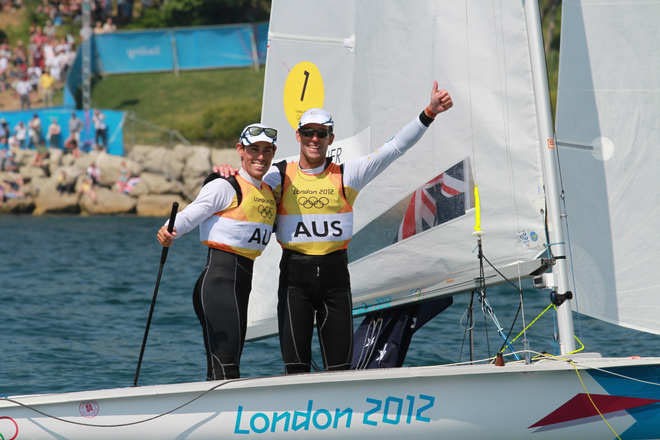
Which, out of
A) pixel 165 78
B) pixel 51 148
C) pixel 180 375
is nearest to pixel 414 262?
pixel 180 375

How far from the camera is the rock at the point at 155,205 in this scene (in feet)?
79.2

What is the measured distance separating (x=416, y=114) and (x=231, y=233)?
1348 mm

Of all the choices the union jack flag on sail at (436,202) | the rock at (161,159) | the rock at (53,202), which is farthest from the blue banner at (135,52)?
the union jack flag on sail at (436,202)

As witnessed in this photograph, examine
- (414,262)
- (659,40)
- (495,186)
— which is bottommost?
(414,262)

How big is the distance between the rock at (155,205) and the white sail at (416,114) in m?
17.4

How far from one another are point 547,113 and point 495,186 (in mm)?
478

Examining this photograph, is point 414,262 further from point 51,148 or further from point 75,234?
point 51,148

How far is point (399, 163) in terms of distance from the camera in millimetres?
6645

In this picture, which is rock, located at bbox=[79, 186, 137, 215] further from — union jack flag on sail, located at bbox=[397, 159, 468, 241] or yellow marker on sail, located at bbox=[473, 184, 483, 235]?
yellow marker on sail, located at bbox=[473, 184, 483, 235]

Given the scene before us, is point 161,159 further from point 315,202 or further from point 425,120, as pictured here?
point 425,120

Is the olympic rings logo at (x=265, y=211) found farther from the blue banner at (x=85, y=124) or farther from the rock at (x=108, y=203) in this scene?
the blue banner at (x=85, y=124)

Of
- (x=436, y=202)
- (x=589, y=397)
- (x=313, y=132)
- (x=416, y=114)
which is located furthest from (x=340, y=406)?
(x=416, y=114)

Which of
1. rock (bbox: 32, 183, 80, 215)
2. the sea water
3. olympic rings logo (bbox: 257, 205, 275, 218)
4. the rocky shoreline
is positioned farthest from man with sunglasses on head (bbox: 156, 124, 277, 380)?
rock (bbox: 32, 183, 80, 215)

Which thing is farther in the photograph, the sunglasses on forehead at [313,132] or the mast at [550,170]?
the mast at [550,170]
